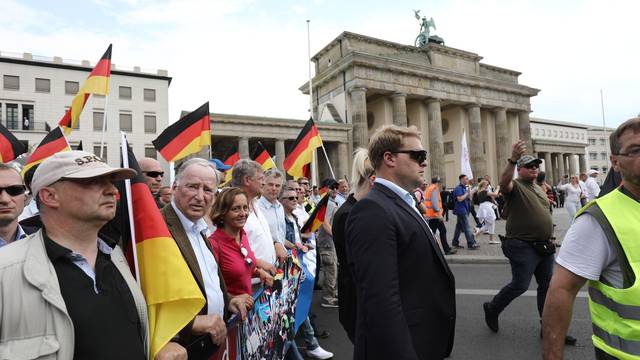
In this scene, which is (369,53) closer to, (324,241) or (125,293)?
(324,241)

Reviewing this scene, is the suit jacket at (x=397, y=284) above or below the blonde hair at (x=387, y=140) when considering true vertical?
below

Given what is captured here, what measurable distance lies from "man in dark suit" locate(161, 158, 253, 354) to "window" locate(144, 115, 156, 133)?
45.3m

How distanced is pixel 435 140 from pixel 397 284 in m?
37.8

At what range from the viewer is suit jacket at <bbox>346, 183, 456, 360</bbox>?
6.15 ft

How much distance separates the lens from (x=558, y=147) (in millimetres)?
53625

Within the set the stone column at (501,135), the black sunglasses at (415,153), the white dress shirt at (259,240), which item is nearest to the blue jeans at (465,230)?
the white dress shirt at (259,240)

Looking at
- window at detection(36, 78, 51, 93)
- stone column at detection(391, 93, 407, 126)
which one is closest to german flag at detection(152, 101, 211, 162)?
stone column at detection(391, 93, 407, 126)

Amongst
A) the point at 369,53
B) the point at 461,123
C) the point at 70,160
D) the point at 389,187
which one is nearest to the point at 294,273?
the point at 389,187

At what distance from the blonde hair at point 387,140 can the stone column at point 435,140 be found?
3647 cm

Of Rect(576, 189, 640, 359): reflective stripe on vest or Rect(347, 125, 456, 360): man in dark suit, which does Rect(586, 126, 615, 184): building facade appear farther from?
Rect(347, 125, 456, 360): man in dark suit

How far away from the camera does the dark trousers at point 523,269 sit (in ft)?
14.3

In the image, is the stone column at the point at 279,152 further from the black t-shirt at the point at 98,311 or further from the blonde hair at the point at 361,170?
the black t-shirt at the point at 98,311

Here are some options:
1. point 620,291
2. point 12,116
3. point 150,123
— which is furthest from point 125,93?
point 620,291

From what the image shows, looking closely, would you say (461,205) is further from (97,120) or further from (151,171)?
(97,120)
